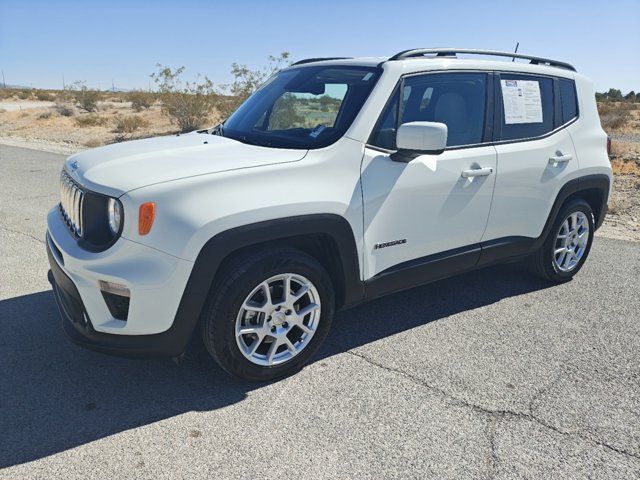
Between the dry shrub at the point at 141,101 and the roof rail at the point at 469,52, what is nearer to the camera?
the roof rail at the point at 469,52

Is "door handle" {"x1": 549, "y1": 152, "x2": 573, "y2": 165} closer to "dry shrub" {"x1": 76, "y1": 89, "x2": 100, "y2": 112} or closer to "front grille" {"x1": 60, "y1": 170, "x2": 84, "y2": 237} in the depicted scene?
"front grille" {"x1": 60, "y1": 170, "x2": 84, "y2": 237}

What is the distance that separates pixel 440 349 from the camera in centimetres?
361

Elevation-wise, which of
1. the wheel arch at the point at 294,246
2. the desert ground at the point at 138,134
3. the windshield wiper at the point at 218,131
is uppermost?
the windshield wiper at the point at 218,131

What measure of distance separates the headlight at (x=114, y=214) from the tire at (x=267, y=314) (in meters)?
0.58

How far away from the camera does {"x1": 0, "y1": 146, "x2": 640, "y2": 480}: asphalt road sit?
8.22ft

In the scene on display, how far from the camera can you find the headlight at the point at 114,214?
2.71m

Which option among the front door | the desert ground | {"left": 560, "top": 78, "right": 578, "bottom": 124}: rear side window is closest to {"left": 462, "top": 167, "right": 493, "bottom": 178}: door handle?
the front door

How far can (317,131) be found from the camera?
3.41 m

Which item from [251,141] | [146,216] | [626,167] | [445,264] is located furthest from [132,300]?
[626,167]

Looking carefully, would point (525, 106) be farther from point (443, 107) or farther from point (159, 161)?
point (159, 161)

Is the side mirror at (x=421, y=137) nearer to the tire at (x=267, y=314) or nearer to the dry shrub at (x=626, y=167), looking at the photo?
the tire at (x=267, y=314)

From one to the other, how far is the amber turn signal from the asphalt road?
1003 mm

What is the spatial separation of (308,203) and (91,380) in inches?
65.0

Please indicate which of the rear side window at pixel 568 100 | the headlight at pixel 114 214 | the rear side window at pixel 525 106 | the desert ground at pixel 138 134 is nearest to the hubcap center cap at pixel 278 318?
the headlight at pixel 114 214
